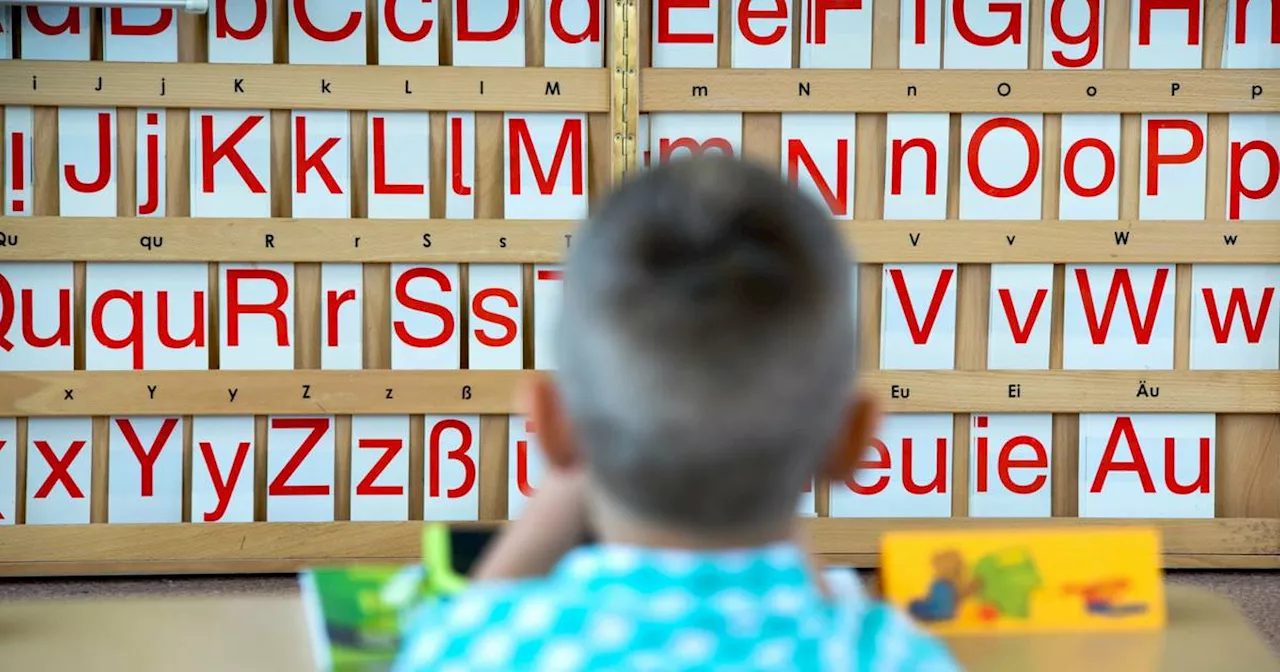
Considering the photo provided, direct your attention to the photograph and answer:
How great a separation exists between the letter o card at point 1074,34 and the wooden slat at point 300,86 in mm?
949

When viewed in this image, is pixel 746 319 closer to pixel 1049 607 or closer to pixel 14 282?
pixel 1049 607

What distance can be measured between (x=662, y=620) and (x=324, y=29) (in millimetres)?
2608

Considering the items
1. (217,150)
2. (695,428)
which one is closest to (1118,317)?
(217,150)

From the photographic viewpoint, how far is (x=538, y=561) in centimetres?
98

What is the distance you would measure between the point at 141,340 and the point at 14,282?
0.28 m

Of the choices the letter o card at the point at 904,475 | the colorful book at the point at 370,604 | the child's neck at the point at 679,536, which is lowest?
the letter o card at the point at 904,475

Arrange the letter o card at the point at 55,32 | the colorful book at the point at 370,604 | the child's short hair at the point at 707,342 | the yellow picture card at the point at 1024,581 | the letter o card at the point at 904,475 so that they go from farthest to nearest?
the letter o card at the point at 904,475, the letter o card at the point at 55,32, the yellow picture card at the point at 1024,581, the colorful book at the point at 370,604, the child's short hair at the point at 707,342

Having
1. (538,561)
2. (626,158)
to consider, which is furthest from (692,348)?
(626,158)

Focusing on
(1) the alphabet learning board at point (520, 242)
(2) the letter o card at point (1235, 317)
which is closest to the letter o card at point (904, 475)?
(1) the alphabet learning board at point (520, 242)

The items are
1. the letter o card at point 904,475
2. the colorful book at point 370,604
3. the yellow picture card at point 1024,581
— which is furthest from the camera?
the letter o card at point 904,475

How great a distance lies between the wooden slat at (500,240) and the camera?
3031 mm

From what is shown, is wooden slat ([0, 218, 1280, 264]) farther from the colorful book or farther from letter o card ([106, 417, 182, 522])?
the colorful book

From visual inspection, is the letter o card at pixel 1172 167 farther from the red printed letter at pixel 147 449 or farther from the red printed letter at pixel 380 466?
the red printed letter at pixel 147 449

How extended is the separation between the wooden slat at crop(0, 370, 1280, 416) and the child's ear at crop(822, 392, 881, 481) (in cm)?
243
